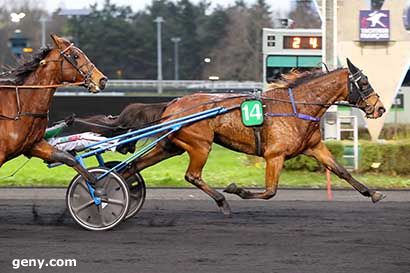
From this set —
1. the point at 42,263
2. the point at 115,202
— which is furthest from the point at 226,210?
the point at 42,263

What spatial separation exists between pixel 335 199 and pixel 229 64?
39900mm

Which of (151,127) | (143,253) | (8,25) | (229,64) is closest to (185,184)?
(151,127)

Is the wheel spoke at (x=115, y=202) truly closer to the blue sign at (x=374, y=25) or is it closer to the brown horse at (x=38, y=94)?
the brown horse at (x=38, y=94)

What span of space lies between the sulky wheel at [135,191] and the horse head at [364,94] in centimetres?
245

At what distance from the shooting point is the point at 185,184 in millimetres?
12492

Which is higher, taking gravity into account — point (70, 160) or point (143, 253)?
point (70, 160)

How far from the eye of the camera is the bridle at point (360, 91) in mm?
8477

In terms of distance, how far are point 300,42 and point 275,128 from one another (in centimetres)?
1423

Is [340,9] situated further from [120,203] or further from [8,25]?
[8,25]

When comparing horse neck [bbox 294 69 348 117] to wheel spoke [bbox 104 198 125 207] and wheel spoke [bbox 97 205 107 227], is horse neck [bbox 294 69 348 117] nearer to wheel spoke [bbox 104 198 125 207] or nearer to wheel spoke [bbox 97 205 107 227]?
wheel spoke [bbox 104 198 125 207]

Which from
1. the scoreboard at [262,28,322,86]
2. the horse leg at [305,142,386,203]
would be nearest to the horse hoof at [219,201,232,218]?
the horse leg at [305,142,386,203]

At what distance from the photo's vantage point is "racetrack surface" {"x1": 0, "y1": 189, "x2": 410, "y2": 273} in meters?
6.29

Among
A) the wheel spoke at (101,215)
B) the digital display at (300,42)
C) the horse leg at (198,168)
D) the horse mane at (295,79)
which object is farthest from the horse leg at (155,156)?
the digital display at (300,42)

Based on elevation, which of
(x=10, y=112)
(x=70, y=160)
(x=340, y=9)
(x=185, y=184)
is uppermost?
(x=340, y=9)
